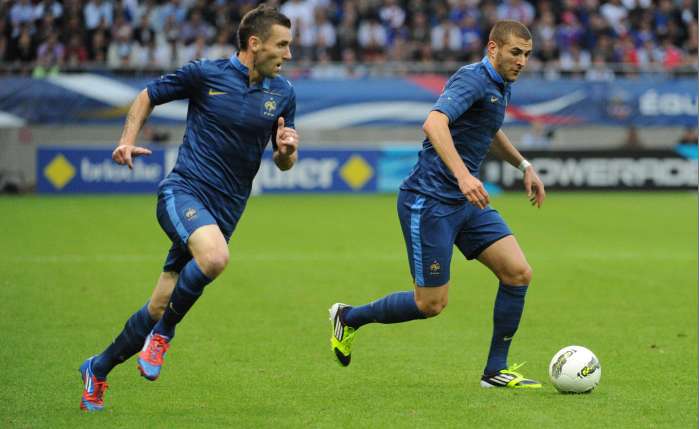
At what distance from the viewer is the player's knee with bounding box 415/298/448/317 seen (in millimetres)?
6953

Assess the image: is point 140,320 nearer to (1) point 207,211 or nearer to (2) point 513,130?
(1) point 207,211

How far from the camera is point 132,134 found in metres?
6.22

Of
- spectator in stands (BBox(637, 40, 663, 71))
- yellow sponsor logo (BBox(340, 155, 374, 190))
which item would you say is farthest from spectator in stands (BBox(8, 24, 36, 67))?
spectator in stands (BBox(637, 40, 663, 71))

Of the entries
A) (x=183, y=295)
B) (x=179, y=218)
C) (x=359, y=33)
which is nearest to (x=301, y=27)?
(x=359, y=33)

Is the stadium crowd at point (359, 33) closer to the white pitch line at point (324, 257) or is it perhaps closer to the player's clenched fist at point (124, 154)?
the white pitch line at point (324, 257)

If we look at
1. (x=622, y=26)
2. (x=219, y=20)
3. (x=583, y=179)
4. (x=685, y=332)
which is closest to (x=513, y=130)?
(x=583, y=179)

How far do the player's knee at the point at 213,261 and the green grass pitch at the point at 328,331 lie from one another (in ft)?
2.62

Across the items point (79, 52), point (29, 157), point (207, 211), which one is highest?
point (207, 211)

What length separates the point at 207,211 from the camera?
6.31 m

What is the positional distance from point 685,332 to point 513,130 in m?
17.0

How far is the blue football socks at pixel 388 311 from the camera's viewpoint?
707 cm

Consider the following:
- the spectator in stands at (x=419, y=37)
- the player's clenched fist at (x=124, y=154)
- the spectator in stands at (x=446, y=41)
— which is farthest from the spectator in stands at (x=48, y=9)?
the player's clenched fist at (x=124, y=154)

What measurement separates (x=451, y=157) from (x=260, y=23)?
4.29ft

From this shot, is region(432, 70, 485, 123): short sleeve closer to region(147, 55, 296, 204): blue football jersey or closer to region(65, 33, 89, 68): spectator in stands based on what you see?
region(147, 55, 296, 204): blue football jersey
